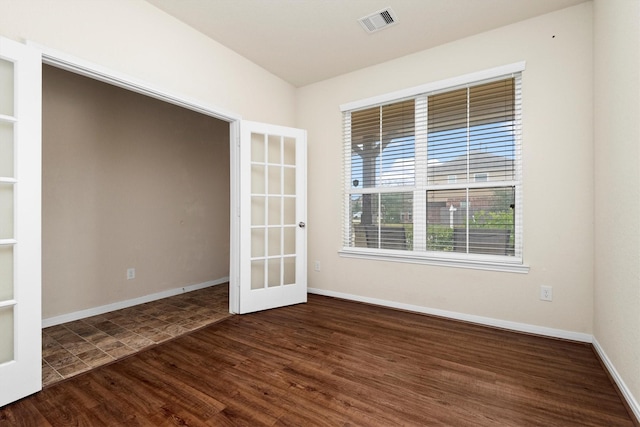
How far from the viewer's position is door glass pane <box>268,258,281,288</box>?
346 centimetres

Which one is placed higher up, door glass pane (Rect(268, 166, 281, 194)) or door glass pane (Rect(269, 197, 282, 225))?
door glass pane (Rect(268, 166, 281, 194))

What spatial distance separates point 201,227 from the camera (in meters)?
4.43

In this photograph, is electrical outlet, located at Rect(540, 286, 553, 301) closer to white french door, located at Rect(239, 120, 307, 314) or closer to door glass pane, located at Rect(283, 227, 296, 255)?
white french door, located at Rect(239, 120, 307, 314)

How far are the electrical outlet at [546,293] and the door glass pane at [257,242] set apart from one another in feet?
9.00

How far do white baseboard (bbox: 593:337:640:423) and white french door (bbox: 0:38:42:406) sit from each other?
11.3 feet

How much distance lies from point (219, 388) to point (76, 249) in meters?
2.40

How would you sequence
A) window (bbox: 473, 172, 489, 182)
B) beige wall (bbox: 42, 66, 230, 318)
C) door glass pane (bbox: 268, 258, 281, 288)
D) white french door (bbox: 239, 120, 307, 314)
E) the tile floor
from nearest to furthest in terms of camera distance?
1. the tile floor
2. window (bbox: 473, 172, 489, 182)
3. beige wall (bbox: 42, 66, 230, 318)
4. white french door (bbox: 239, 120, 307, 314)
5. door glass pane (bbox: 268, 258, 281, 288)

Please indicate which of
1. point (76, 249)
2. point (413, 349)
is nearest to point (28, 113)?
point (76, 249)

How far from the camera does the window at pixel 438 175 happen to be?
2807 mm

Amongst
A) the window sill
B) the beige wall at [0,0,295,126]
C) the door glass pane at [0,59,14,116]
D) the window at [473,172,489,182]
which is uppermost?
the beige wall at [0,0,295,126]

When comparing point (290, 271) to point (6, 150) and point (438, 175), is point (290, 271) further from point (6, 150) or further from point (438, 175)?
point (6, 150)

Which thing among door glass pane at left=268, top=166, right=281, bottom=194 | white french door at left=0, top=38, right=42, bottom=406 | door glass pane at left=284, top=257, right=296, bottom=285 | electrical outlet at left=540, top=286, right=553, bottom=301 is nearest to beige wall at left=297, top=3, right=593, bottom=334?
electrical outlet at left=540, top=286, right=553, bottom=301

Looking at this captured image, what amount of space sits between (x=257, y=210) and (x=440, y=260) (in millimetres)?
2064

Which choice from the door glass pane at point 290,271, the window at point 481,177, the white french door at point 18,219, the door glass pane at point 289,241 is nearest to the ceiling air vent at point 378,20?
the window at point 481,177
